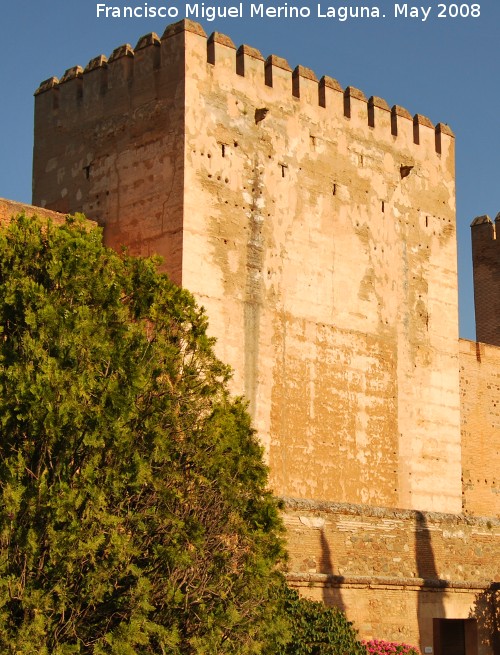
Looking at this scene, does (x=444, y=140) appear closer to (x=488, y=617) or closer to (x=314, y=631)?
(x=488, y=617)

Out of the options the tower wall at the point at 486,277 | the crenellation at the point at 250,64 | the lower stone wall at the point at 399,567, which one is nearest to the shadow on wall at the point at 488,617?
the lower stone wall at the point at 399,567

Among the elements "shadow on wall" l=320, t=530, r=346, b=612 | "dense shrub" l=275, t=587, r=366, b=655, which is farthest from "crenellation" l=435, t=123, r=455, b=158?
"dense shrub" l=275, t=587, r=366, b=655

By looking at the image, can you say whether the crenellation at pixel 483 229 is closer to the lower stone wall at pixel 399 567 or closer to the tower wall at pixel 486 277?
the tower wall at pixel 486 277

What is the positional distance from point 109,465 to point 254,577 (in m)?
1.77

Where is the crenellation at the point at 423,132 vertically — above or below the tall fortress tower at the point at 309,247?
above

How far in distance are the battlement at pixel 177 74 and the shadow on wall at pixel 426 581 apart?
6237 mm

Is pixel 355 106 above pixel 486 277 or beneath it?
above

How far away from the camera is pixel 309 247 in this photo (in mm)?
17359

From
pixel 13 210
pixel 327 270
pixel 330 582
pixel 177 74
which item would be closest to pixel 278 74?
pixel 177 74

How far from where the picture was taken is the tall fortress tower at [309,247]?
52.4ft

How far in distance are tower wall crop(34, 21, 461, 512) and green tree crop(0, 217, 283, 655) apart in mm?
4254

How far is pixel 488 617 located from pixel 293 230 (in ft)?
18.1

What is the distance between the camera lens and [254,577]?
11.4 m

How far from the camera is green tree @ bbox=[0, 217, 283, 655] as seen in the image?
10.0m
